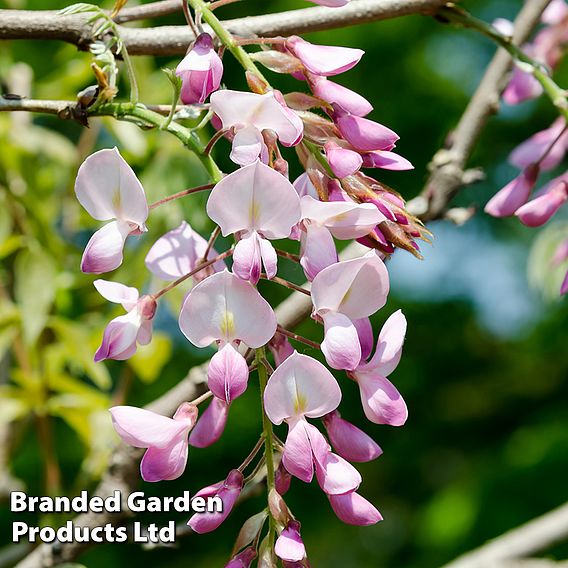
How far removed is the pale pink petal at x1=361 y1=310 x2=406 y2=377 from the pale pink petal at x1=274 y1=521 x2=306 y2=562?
0.09m

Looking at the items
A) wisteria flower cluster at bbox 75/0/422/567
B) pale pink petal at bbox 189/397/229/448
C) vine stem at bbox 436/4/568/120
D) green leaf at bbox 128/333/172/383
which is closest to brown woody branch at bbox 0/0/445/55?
vine stem at bbox 436/4/568/120

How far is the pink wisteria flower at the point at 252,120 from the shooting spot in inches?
16.5

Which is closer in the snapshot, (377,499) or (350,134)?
(350,134)

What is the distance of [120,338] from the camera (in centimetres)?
46

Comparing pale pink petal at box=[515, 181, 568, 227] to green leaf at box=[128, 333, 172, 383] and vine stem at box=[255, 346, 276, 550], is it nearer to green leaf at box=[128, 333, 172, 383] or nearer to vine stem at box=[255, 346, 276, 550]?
vine stem at box=[255, 346, 276, 550]

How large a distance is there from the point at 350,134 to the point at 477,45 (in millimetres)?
2817

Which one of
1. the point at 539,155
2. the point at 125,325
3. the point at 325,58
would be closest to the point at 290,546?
the point at 125,325

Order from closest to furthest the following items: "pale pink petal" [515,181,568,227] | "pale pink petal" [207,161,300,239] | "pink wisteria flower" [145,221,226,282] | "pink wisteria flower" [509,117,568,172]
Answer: "pale pink petal" [207,161,300,239]
"pink wisteria flower" [145,221,226,282]
"pale pink petal" [515,181,568,227]
"pink wisteria flower" [509,117,568,172]

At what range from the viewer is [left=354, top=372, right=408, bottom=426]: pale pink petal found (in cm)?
46

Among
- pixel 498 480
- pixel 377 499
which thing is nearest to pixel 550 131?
pixel 498 480

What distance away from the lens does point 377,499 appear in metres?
2.97

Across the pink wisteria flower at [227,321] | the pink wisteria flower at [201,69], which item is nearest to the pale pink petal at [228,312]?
the pink wisteria flower at [227,321]

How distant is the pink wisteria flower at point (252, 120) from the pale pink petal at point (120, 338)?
11 cm

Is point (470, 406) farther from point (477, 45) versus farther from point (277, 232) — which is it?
point (277, 232)
